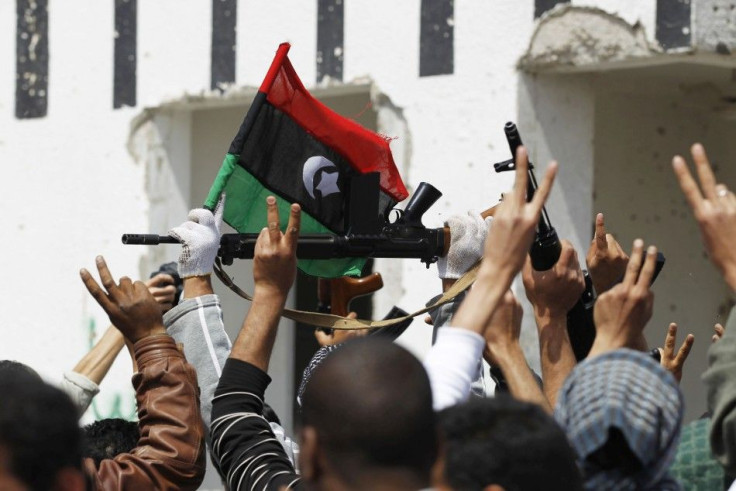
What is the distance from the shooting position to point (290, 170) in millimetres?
4109

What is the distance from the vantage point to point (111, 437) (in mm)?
3311

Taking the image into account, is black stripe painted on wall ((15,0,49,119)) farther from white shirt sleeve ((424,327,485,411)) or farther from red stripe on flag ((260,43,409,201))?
white shirt sleeve ((424,327,485,411))

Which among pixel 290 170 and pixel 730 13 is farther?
pixel 730 13

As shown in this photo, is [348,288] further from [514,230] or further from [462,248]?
[514,230]

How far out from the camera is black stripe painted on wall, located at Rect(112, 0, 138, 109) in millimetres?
7309

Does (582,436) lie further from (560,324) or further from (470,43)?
(470,43)

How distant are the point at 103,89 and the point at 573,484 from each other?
232 inches

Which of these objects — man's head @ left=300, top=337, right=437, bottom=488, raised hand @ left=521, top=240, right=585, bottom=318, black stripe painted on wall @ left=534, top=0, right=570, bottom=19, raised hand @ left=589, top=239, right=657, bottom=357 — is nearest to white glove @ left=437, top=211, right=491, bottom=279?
raised hand @ left=521, top=240, right=585, bottom=318

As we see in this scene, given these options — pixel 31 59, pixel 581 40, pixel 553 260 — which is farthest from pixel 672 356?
pixel 31 59

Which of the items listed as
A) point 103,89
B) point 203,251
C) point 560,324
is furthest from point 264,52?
point 560,324

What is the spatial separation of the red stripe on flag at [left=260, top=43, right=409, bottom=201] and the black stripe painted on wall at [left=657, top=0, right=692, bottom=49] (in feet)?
5.29

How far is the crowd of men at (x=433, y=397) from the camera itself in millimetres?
1953

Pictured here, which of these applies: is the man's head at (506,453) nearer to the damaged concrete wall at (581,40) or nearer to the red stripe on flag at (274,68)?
the red stripe on flag at (274,68)

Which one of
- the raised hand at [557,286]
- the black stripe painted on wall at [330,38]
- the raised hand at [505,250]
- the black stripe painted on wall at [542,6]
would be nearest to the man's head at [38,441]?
the raised hand at [505,250]
